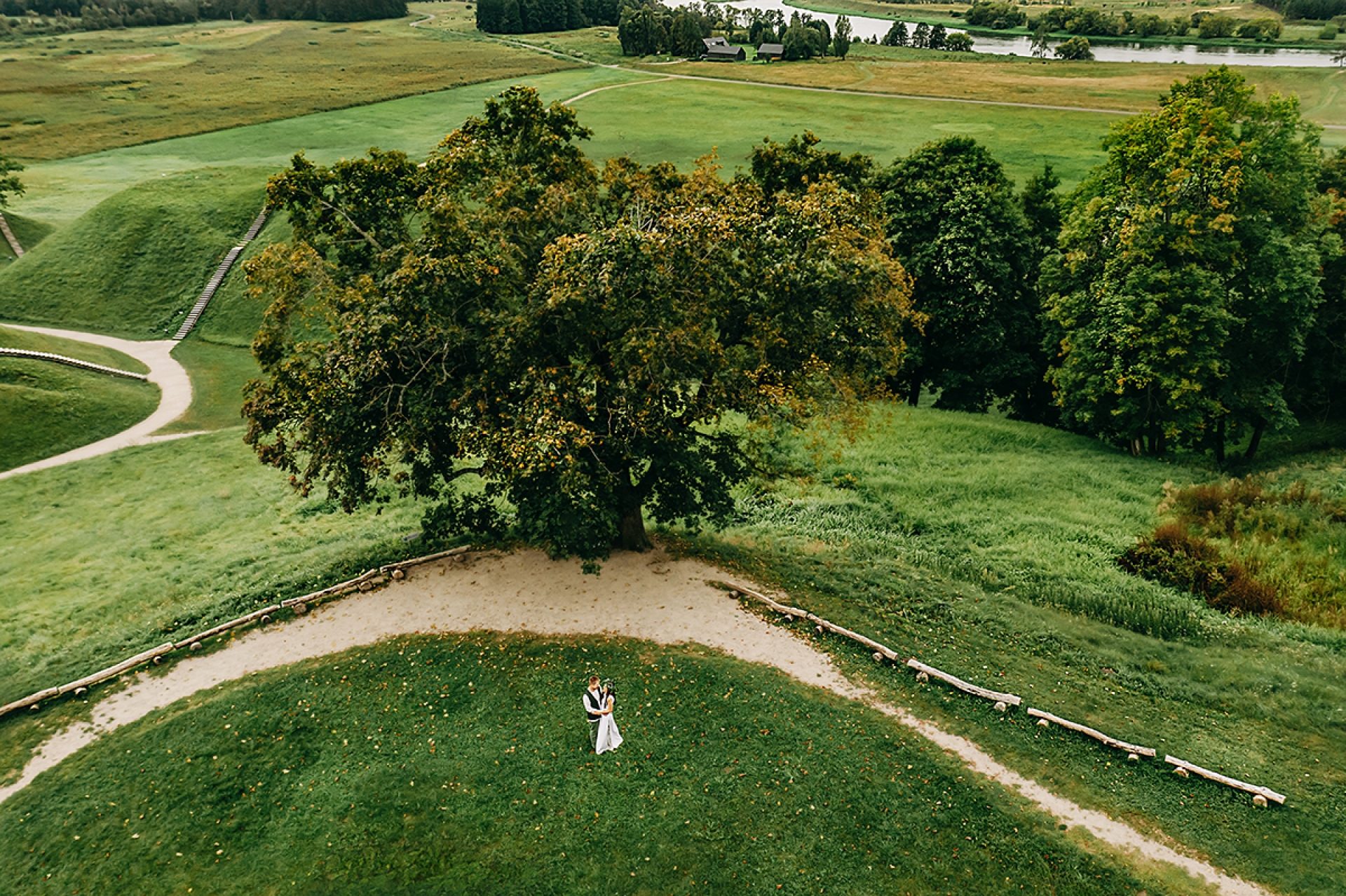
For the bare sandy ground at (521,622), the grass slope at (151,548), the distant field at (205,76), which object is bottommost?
the grass slope at (151,548)

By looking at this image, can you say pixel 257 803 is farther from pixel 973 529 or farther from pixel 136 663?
pixel 973 529

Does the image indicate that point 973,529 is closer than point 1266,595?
No

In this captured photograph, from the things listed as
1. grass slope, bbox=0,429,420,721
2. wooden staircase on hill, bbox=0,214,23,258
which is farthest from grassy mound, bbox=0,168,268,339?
grass slope, bbox=0,429,420,721

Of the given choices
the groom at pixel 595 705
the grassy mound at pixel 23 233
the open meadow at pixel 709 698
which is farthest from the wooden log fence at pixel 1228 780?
the grassy mound at pixel 23 233

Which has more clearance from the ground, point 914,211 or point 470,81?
point 470,81

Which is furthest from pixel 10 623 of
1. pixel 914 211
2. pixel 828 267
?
pixel 914 211

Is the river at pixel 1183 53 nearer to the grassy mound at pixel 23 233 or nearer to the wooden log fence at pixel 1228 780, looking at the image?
the wooden log fence at pixel 1228 780
